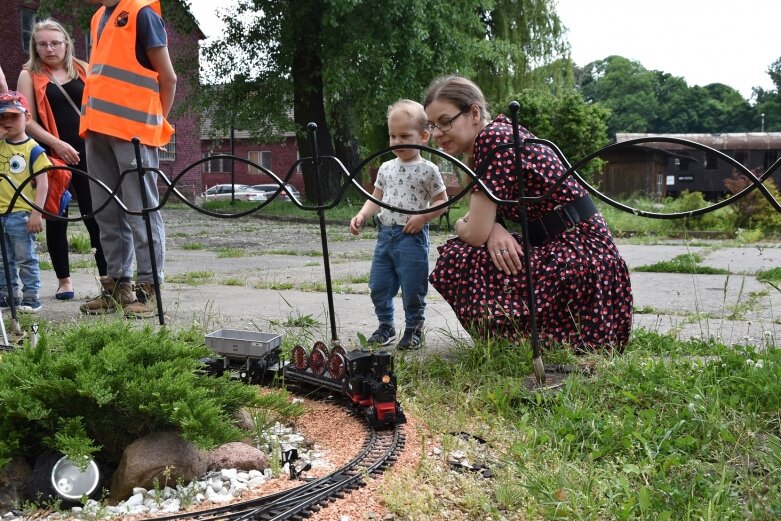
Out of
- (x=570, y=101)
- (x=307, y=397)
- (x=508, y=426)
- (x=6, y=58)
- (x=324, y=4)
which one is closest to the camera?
(x=508, y=426)

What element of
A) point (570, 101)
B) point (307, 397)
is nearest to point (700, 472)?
point (307, 397)

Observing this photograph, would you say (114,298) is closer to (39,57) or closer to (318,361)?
(39,57)

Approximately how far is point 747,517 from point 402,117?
2.71 m

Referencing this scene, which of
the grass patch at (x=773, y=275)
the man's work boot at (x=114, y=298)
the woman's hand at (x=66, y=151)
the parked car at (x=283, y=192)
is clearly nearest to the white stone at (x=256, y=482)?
the parked car at (x=283, y=192)

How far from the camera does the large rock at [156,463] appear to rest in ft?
7.52

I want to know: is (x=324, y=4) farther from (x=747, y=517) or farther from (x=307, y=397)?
(x=747, y=517)

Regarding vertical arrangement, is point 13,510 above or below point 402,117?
below

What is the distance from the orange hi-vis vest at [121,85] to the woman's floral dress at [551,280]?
2474 millimetres

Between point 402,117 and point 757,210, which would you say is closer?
point 402,117

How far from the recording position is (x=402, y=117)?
418cm

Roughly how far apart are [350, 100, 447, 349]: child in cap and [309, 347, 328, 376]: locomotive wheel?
0.85 m

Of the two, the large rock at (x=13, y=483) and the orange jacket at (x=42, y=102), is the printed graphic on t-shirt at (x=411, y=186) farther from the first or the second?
the orange jacket at (x=42, y=102)

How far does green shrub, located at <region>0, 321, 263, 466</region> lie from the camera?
2314 mm

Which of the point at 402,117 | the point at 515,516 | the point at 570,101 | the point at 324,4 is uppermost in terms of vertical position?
the point at 324,4
